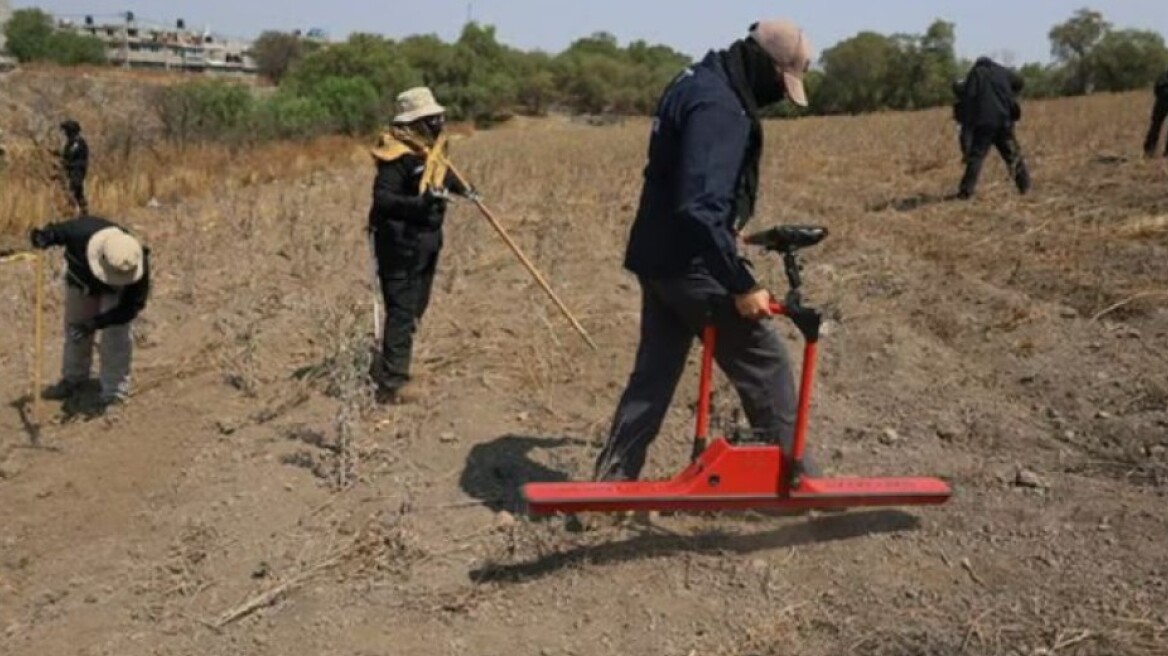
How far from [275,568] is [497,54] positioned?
6221cm

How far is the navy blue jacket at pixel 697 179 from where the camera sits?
10.9 feet

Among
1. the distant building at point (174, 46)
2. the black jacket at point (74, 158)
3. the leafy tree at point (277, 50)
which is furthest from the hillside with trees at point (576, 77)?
the distant building at point (174, 46)

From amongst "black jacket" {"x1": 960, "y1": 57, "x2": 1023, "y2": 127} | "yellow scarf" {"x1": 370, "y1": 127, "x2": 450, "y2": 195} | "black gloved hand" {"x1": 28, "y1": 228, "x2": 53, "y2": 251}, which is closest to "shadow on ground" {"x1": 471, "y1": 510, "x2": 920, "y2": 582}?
"yellow scarf" {"x1": 370, "y1": 127, "x2": 450, "y2": 195}

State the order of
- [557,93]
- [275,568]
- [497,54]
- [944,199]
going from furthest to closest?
[557,93] → [497,54] → [944,199] → [275,568]

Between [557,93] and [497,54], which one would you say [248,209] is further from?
[557,93]

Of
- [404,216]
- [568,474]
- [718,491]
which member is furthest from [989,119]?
[718,491]

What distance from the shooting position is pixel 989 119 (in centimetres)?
1030

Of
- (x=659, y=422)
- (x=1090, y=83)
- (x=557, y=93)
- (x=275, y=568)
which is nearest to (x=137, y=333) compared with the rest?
(x=275, y=568)

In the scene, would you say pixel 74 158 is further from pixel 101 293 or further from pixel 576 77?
pixel 576 77

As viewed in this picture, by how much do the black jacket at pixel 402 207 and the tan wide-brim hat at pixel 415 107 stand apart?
0.19 m

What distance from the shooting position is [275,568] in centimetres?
404

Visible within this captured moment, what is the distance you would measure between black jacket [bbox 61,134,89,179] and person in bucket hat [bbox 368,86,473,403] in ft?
27.7

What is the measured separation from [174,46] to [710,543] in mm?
149667

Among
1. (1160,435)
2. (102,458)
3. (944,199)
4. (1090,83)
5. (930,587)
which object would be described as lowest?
(102,458)
